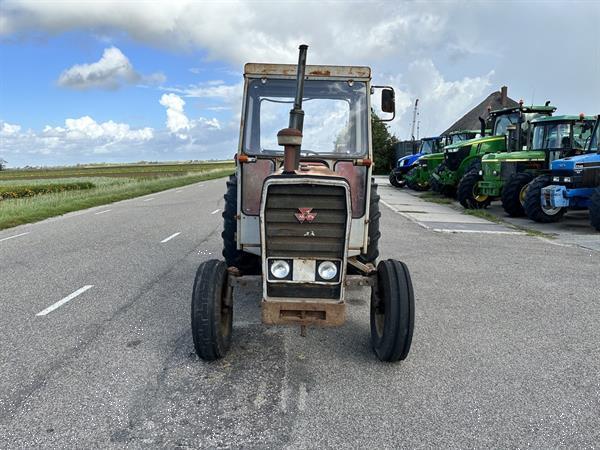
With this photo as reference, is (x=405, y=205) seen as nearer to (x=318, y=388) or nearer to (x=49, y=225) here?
(x=49, y=225)

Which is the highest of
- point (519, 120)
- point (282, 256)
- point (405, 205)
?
point (519, 120)

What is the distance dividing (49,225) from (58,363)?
11.3 m

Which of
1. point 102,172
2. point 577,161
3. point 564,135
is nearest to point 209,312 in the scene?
point 577,161

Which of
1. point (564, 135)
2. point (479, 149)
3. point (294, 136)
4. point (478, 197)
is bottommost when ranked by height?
point (478, 197)

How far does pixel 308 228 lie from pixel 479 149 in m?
18.1

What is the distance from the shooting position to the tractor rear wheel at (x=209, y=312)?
4.29 m

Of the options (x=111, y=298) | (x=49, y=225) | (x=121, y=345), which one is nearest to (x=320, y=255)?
(x=121, y=345)

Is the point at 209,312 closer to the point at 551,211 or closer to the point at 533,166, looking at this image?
the point at 551,211

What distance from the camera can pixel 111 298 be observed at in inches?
262

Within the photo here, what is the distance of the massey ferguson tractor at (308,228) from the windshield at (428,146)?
25.7 meters

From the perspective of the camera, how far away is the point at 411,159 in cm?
3098

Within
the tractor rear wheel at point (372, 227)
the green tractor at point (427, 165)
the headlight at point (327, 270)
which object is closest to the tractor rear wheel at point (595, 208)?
the tractor rear wheel at point (372, 227)

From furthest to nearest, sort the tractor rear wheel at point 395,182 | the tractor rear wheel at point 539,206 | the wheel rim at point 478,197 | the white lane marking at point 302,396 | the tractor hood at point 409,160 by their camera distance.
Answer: the tractor rear wheel at point 395,182, the tractor hood at point 409,160, the wheel rim at point 478,197, the tractor rear wheel at point 539,206, the white lane marking at point 302,396

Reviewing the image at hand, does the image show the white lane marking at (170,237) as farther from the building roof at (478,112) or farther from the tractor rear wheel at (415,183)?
the building roof at (478,112)
